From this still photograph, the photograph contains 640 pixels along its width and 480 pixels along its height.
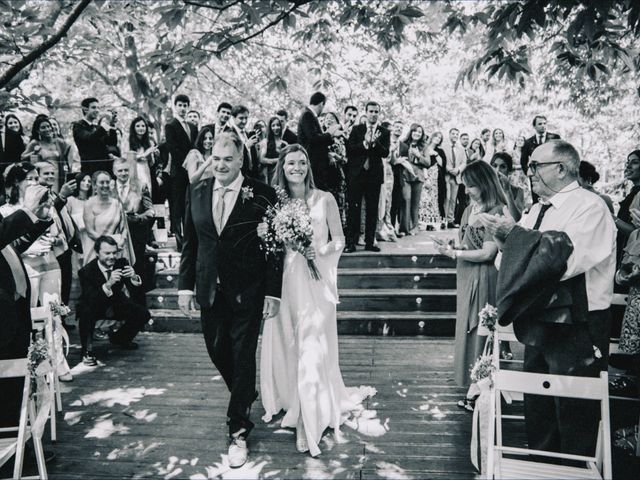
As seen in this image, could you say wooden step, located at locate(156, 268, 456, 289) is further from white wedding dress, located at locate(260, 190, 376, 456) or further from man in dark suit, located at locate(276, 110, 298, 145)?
white wedding dress, located at locate(260, 190, 376, 456)

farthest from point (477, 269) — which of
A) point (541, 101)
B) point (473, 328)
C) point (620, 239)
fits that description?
point (541, 101)

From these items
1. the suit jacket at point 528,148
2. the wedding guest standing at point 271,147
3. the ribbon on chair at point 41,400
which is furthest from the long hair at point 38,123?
the suit jacket at point 528,148

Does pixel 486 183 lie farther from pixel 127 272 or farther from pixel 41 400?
pixel 127 272

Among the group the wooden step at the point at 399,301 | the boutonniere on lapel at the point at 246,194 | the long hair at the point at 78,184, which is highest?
the long hair at the point at 78,184

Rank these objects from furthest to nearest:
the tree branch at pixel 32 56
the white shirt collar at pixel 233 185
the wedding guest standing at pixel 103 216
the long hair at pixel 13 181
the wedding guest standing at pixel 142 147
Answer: the wedding guest standing at pixel 142 147, the wedding guest standing at pixel 103 216, the long hair at pixel 13 181, the white shirt collar at pixel 233 185, the tree branch at pixel 32 56

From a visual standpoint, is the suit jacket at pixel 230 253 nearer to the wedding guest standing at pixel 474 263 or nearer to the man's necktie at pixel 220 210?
the man's necktie at pixel 220 210

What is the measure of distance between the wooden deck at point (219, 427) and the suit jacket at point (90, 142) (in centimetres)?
368

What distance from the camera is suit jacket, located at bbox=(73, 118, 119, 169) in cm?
862

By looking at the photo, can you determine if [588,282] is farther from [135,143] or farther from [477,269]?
[135,143]

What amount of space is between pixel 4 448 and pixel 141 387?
2555 mm

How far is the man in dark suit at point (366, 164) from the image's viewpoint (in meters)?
8.84

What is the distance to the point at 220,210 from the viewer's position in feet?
13.7

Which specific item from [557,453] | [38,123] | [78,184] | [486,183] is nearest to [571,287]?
[557,453]

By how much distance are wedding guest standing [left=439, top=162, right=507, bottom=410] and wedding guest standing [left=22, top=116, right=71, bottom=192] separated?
249 inches
